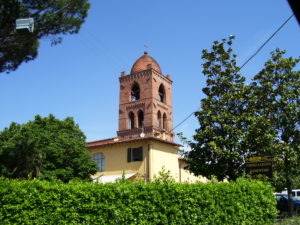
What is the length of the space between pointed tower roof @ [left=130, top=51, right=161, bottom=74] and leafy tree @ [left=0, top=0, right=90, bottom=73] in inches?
1501

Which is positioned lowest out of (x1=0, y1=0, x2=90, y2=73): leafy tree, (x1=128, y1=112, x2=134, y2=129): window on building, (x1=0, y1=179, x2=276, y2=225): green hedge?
(x1=0, y1=179, x2=276, y2=225): green hedge

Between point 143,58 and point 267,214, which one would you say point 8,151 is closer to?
point 267,214

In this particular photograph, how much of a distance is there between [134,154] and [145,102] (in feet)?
65.8

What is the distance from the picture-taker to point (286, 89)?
15648 mm

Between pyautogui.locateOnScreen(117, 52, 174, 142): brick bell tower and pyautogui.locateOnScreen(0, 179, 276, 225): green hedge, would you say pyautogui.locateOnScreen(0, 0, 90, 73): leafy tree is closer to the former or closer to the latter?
pyautogui.locateOnScreen(0, 179, 276, 225): green hedge

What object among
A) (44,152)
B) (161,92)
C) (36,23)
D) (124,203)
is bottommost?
(124,203)

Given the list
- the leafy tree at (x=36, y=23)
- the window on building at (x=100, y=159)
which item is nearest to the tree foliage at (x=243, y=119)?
the leafy tree at (x=36, y=23)

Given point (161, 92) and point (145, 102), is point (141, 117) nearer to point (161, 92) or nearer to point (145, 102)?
point (145, 102)

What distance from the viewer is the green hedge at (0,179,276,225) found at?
7484 millimetres

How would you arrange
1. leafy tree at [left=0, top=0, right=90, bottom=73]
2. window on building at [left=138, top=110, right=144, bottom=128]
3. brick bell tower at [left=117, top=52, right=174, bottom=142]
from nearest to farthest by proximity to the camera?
leafy tree at [left=0, top=0, right=90, bottom=73]
brick bell tower at [left=117, top=52, right=174, bottom=142]
window on building at [left=138, top=110, right=144, bottom=128]

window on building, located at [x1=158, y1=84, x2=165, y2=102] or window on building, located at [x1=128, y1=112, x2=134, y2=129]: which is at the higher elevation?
window on building, located at [x1=158, y1=84, x2=165, y2=102]

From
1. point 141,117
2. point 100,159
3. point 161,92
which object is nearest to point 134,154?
point 100,159

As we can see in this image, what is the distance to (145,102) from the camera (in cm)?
4784

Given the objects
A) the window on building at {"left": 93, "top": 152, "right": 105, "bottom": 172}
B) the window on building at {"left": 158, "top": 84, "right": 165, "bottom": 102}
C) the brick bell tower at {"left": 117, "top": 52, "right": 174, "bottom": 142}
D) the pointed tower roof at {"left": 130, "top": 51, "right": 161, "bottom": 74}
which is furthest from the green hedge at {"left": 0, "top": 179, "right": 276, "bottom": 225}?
the pointed tower roof at {"left": 130, "top": 51, "right": 161, "bottom": 74}
